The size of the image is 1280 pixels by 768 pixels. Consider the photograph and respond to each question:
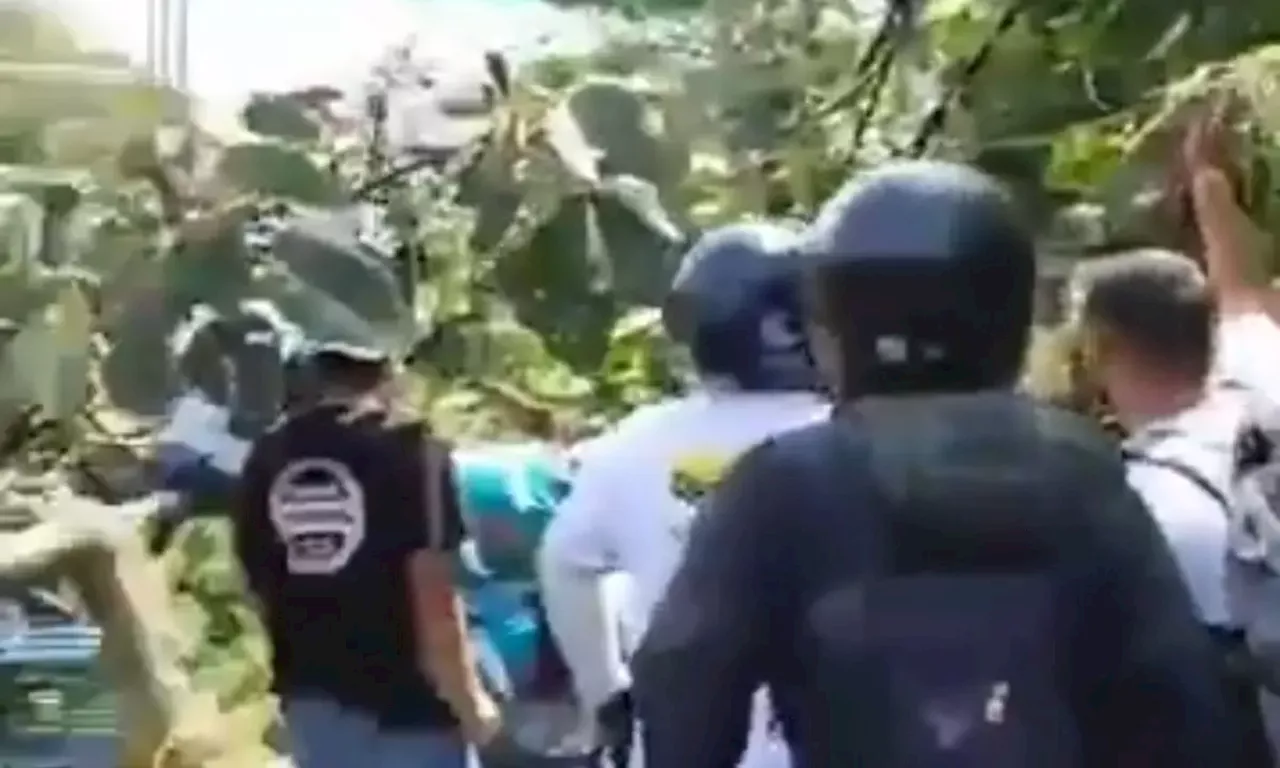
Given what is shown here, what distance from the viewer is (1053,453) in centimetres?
134

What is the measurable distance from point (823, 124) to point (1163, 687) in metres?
0.40

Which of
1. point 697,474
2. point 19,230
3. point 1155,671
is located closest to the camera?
point 1155,671

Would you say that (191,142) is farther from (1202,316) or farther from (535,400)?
(1202,316)

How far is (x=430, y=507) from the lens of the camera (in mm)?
1444

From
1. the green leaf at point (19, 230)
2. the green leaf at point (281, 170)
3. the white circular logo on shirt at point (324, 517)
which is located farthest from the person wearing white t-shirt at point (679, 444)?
the green leaf at point (19, 230)

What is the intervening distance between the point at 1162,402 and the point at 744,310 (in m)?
0.26

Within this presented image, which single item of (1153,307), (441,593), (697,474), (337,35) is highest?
(337,35)

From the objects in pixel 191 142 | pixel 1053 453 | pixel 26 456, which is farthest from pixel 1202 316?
pixel 26 456

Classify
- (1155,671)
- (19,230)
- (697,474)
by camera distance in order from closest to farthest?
(1155,671) → (697,474) → (19,230)

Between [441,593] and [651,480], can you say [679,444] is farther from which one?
[441,593]

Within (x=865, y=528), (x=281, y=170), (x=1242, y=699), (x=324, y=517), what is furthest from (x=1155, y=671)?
(x=281, y=170)

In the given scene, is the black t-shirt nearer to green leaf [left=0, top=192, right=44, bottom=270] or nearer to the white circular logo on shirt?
the white circular logo on shirt

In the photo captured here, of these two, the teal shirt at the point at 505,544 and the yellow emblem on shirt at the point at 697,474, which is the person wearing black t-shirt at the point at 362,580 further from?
the yellow emblem on shirt at the point at 697,474

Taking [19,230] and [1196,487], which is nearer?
[1196,487]
